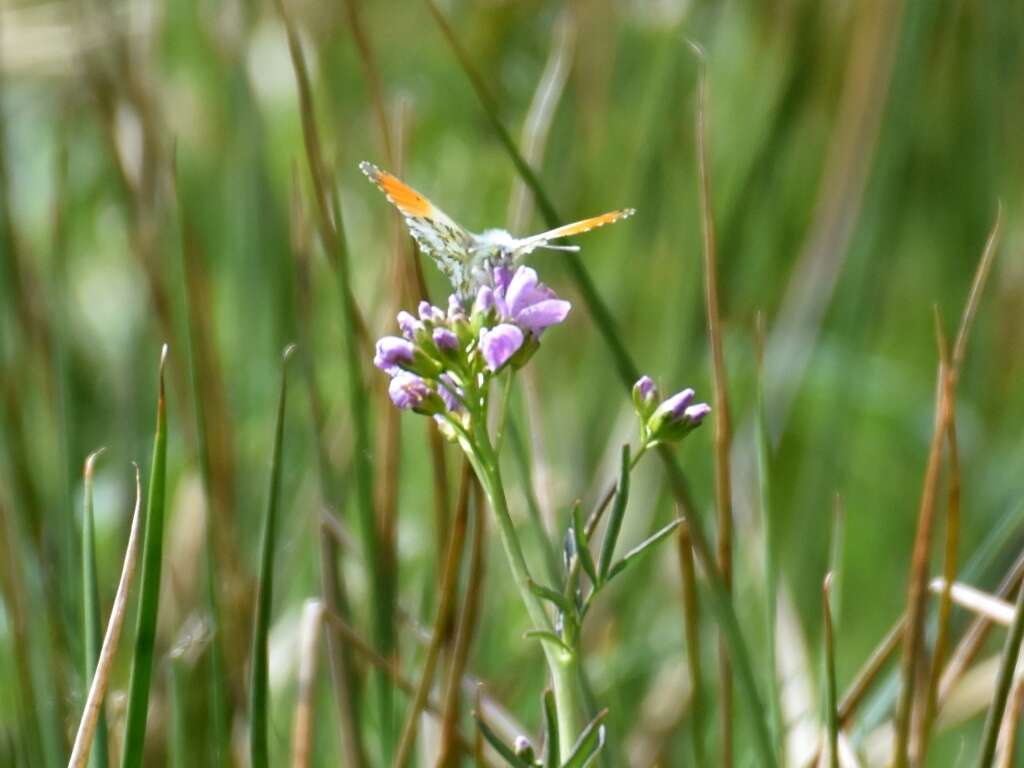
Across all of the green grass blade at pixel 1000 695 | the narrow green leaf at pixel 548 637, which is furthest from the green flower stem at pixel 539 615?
the green grass blade at pixel 1000 695

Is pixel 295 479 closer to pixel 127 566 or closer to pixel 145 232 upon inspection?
pixel 145 232

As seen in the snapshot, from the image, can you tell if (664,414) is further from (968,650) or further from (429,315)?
(968,650)

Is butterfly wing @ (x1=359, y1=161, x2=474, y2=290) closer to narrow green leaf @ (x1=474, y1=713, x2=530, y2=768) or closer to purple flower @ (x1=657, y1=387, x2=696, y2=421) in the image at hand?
purple flower @ (x1=657, y1=387, x2=696, y2=421)

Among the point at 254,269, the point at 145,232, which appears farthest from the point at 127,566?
the point at 254,269

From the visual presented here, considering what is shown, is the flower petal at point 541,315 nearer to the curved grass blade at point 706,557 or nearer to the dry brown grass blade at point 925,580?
the curved grass blade at point 706,557

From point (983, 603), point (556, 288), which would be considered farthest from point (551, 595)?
point (556, 288)
